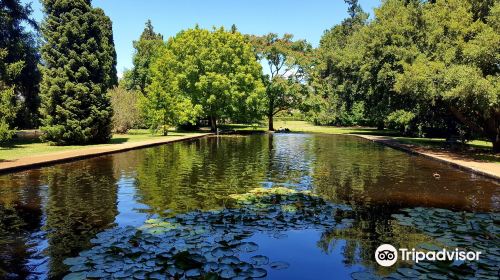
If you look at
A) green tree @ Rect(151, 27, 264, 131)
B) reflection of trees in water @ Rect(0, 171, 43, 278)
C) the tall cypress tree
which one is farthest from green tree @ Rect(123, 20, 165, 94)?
reflection of trees in water @ Rect(0, 171, 43, 278)

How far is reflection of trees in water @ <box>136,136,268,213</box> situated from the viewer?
447 inches

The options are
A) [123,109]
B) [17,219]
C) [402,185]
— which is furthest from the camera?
[123,109]

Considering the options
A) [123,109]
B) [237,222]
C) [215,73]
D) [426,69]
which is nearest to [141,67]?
[215,73]

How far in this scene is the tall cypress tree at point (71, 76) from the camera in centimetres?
2845

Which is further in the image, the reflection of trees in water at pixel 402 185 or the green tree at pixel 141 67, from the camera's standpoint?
the green tree at pixel 141 67

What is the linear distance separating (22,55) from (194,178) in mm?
26632

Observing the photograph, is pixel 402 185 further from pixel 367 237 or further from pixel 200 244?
pixel 200 244

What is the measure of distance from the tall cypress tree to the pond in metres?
12.5

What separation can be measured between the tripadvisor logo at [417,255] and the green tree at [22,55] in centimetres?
3040

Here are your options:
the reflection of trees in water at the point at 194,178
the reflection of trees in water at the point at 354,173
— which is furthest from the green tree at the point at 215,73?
the reflection of trees in water at the point at 354,173

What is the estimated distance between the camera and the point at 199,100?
156 feet

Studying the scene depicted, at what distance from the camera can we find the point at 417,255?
6.92 m

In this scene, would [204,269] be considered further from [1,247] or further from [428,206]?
[428,206]

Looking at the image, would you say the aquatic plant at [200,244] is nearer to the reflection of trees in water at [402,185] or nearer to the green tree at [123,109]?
the reflection of trees in water at [402,185]
